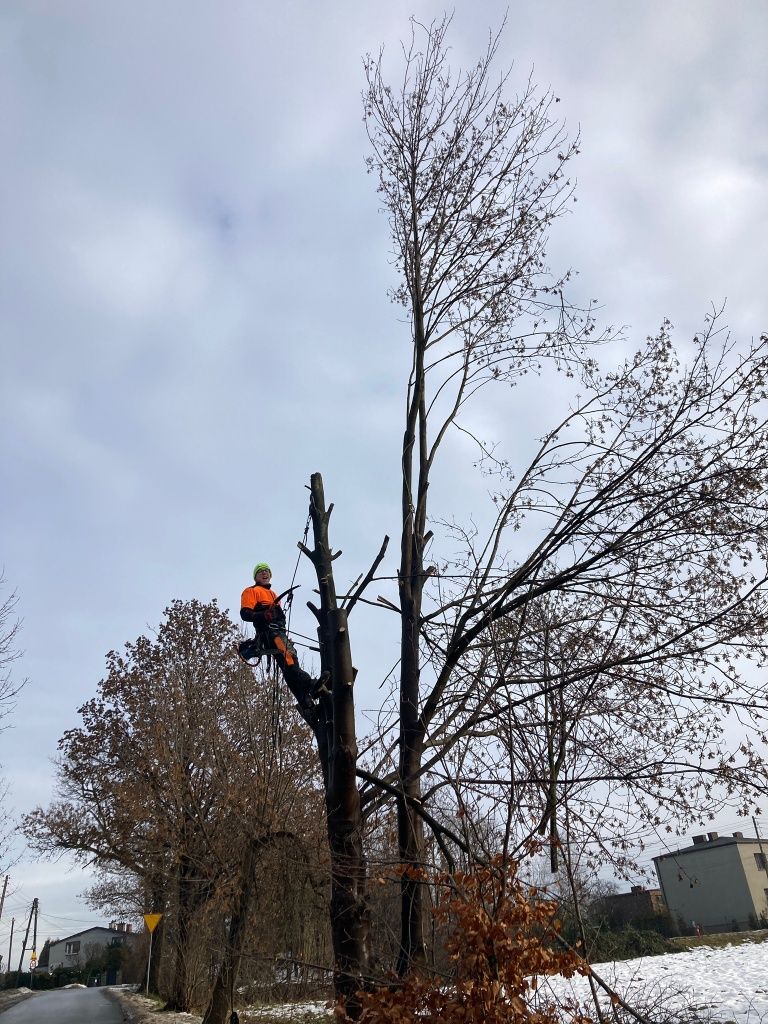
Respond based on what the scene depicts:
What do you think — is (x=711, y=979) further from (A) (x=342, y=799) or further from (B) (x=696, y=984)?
(A) (x=342, y=799)

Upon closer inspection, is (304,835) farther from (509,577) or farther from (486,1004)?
(486,1004)

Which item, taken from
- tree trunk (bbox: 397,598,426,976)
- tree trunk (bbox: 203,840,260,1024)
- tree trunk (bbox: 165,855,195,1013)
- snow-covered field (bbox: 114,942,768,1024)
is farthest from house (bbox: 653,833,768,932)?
tree trunk (bbox: 397,598,426,976)

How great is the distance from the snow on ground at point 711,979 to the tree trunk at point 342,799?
3.88m

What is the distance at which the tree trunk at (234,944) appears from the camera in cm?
1195

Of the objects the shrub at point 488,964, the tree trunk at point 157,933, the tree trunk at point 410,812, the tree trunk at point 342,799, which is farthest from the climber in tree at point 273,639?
the tree trunk at point 157,933

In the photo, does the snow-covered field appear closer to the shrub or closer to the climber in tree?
the climber in tree

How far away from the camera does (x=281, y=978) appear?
10.7m

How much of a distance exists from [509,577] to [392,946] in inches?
117

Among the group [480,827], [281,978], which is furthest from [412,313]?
[281,978]

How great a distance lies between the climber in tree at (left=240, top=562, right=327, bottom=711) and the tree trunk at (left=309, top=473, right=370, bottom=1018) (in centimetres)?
26

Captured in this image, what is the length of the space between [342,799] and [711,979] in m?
11.5

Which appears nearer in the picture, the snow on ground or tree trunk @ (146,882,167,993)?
the snow on ground

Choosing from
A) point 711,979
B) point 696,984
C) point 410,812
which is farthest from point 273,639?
point 711,979

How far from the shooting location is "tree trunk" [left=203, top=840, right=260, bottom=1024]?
11945 mm
